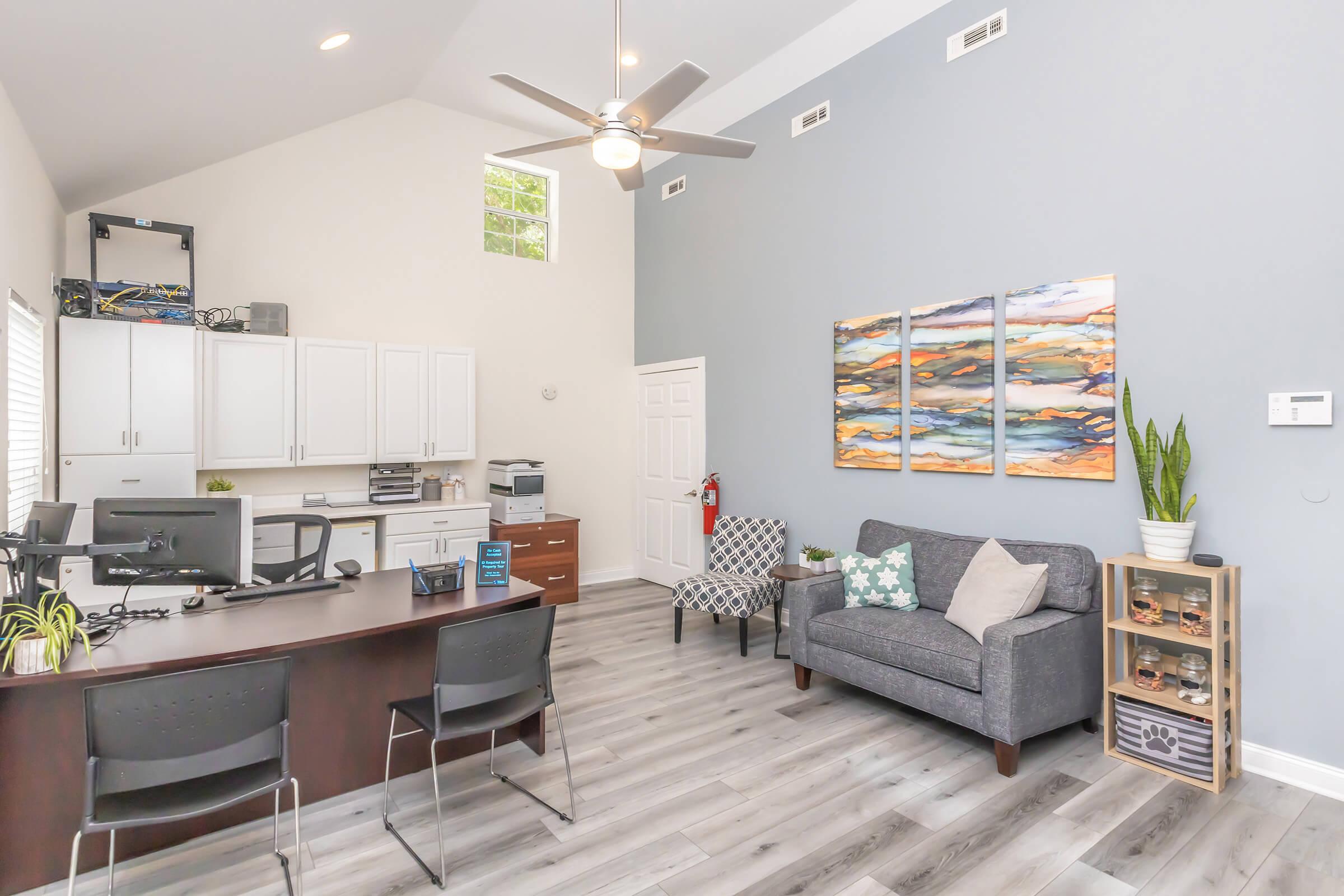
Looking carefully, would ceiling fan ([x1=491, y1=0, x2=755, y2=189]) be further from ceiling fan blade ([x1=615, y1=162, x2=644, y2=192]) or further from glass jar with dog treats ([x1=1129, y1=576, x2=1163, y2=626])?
glass jar with dog treats ([x1=1129, y1=576, x2=1163, y2=626])

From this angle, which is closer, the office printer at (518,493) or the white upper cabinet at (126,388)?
the white upper cabinet at (126,388)

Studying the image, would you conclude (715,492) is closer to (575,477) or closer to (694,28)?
(575,477)

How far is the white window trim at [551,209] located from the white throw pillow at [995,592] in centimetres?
465

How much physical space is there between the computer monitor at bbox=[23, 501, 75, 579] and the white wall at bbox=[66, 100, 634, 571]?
2.52 metres

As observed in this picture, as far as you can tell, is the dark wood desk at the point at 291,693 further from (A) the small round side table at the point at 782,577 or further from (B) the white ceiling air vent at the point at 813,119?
(B) the white ceiling air vent at the point at 813,119

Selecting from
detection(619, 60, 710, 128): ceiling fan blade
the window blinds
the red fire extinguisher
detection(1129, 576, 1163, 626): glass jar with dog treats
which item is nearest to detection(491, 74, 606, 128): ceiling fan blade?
detection(619, 60, 710, 128): ceiling fan blade

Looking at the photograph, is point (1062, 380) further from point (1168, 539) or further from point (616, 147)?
point (616, 147)

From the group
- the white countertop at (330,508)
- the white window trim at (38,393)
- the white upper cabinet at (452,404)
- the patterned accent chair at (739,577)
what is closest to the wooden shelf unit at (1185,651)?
the patterned accent chair at (739,577)

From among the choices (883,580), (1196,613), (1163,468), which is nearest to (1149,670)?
(1196,613)

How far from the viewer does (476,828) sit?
2512 millimetres

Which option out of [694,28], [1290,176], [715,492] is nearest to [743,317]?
[715,492]

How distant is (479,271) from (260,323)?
183 centimetres

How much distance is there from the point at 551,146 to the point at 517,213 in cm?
354

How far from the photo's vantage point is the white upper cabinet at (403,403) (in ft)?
16.8
